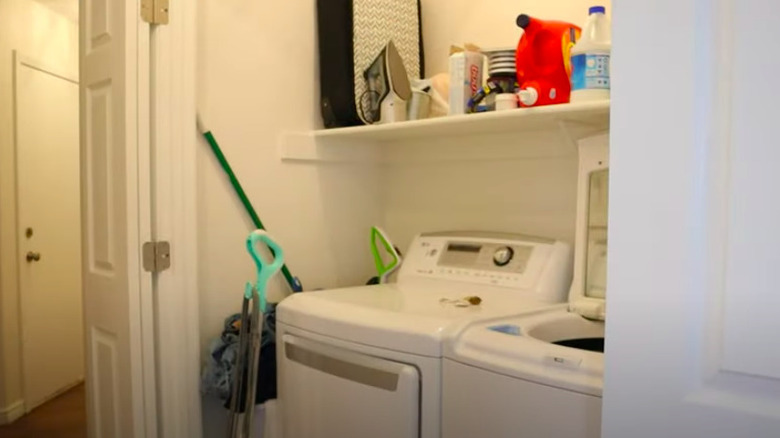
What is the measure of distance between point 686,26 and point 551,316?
0.94 m

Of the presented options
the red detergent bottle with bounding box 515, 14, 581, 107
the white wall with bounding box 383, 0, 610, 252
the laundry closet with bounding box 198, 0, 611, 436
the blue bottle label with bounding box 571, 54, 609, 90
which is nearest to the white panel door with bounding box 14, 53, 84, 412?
the laundry closet with bounding box 198, 0, 611, 436

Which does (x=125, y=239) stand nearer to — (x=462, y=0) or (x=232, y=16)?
(x=232, y=16)

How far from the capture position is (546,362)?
114 cm

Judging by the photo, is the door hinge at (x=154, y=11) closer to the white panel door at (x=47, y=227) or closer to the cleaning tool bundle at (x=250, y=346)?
the cleaning tool bundle at (x=250, y=346)

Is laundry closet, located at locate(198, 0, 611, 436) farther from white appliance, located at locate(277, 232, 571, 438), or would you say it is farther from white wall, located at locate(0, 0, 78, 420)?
white wall, located at locate(0, 0, 78, 420)

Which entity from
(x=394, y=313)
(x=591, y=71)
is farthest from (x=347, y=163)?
(x=591, y=71)

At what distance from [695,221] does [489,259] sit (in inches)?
44.6

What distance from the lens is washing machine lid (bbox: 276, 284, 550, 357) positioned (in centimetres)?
133

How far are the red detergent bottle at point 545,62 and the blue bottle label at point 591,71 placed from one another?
86 millimetres

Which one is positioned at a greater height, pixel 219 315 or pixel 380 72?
pixel 380 72

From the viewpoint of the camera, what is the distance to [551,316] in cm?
151

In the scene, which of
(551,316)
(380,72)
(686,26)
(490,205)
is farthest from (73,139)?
(686,26)

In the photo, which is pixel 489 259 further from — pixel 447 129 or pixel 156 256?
pixel 156 256

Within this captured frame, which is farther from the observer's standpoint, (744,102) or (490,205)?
(490,205)
